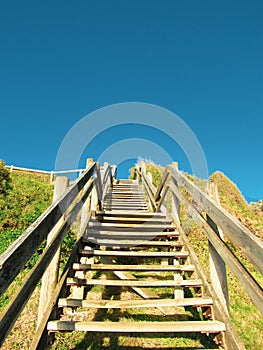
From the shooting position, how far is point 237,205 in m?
10.3

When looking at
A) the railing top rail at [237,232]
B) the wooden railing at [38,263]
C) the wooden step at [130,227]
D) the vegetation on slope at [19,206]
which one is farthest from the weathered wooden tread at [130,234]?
the vegetation on slope at [19,206]

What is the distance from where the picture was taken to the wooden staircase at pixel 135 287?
2.34 meters

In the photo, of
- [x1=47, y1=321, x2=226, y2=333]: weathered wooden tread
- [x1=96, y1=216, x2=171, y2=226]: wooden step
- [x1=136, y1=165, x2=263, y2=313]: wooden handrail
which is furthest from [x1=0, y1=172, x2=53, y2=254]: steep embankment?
[x1=136, y1=165, x2=263, y2=313]: wooden handrail

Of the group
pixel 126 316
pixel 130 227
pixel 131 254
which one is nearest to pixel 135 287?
pixel 126 316

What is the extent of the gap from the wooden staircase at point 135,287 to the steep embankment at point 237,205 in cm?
394

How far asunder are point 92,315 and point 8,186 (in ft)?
27.6

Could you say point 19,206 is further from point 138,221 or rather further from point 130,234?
point 130,234

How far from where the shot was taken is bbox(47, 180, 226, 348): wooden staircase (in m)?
2.34

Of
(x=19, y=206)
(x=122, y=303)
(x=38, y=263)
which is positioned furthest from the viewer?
(x=19, y=206)

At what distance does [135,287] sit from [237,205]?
24.7 feet

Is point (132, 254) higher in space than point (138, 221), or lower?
lower

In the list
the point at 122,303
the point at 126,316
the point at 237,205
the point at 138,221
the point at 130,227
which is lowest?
the point at 126,316

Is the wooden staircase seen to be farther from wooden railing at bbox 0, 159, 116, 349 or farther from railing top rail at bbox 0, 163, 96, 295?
railing top rail at bbox 0, 163, 96, 295

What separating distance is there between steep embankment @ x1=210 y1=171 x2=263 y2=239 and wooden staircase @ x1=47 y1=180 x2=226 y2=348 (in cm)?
394
